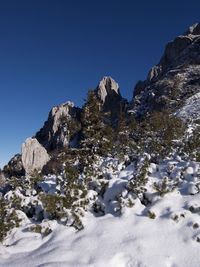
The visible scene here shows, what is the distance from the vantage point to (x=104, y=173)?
15852mm

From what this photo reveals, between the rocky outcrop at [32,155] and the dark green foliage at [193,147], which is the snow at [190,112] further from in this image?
the rocky outcrop at [32,155]

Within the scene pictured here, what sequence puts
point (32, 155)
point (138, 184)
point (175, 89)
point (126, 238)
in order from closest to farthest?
point (126, 238) → point (138, 184) → point (175, 89) → point (32, 155)


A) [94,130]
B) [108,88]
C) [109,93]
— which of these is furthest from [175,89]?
[94,130]

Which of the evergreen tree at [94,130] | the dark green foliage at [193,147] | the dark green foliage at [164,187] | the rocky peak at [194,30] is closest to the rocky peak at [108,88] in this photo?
the rocky peak at [194,30]

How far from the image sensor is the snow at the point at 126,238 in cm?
1016

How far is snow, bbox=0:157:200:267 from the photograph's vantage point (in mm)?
10164

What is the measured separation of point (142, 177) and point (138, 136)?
11.5m

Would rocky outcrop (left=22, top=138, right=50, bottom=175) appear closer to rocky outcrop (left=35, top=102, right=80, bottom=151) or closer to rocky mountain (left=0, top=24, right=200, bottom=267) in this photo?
rocky outcrop (left=35, top=102, right=80, bottom=151)

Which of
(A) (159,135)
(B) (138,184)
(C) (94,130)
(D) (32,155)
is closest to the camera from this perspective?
(B) (138,184)

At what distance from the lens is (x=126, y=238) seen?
11086mm

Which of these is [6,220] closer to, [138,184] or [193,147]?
[138,184]

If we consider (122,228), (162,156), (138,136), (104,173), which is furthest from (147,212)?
(138,136)

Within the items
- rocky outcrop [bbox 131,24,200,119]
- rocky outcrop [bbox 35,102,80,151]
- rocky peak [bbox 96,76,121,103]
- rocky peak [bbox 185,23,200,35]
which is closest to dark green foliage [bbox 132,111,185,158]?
rocky outcrop [bbox 131,24,200,119]

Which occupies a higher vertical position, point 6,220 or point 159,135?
point 159,135
